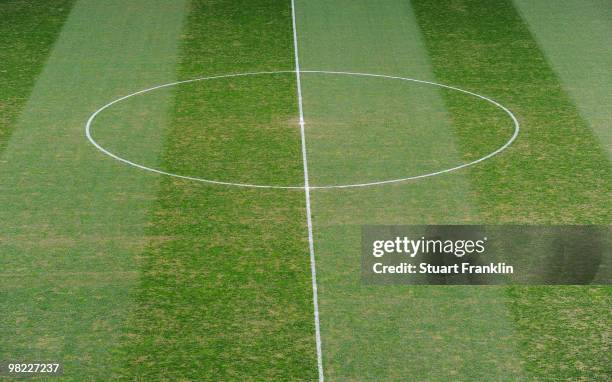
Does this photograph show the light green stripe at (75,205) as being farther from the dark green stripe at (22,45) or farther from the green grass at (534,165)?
the green grass at (534,165)

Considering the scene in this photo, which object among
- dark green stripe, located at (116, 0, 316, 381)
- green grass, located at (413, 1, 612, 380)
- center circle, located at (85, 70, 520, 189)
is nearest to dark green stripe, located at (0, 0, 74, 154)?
center circle, located at (85, 70, 520, 189)

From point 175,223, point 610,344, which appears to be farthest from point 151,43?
point 610,344

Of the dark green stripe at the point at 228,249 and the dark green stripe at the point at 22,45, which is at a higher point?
the dark green stripe at the point at 228,249

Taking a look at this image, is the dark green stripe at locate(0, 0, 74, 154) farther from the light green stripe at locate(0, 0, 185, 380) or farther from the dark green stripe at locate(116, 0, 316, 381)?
the dark green stripe at locate(116, 0, 316, 381)

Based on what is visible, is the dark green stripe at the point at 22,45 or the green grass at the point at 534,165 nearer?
the green grass at the point at 534,165

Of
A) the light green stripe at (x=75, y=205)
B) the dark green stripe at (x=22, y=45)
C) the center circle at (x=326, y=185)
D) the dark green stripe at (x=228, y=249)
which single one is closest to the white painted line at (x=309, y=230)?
the dark green stripe at (x=228, y=249)

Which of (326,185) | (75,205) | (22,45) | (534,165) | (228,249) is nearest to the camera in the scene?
(228,249)

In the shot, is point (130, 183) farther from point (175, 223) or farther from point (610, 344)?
point (610, 344)

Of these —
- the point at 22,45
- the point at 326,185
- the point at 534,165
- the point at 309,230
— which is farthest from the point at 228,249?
the point at 22,45

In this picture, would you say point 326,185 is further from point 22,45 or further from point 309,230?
point 22,45
